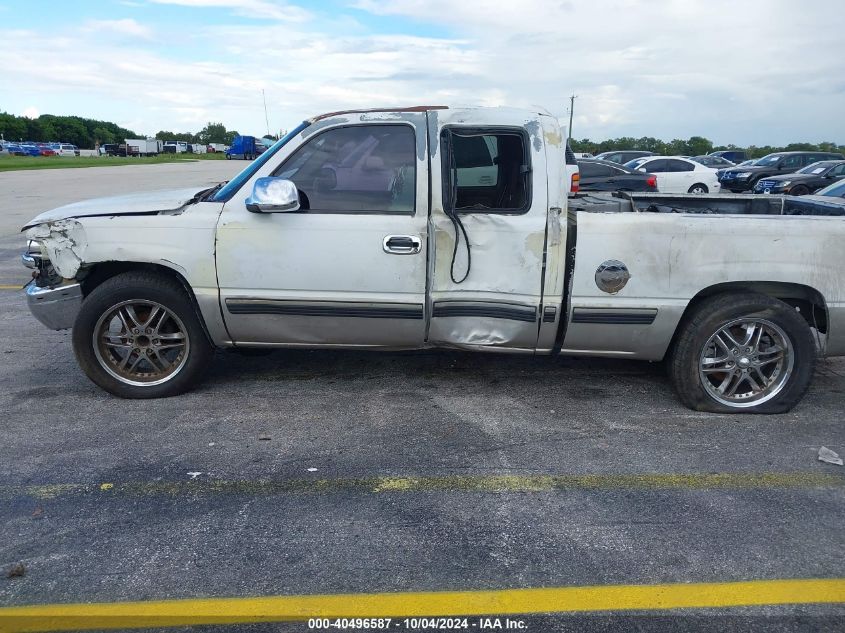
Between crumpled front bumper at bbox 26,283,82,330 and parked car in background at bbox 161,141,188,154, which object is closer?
crumpled front bumper at bbox 26,283,82,330

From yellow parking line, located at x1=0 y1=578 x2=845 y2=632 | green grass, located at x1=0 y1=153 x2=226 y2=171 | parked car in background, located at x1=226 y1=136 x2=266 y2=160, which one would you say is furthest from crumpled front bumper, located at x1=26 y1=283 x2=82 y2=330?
parked car in background, located at x1=226 y1=136 x2=266 y2=160

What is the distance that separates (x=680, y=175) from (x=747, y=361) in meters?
17.5

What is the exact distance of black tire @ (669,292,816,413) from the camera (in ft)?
13.7

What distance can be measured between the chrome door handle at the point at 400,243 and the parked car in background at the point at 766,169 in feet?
75.2

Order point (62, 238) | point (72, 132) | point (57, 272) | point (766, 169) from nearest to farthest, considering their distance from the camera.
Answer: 1. point (62, 238)
2. point (57, 272)
3. point (766, 169)
4. point (72, 132)

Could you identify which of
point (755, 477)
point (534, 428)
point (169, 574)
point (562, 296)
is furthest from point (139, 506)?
point (755, 477)

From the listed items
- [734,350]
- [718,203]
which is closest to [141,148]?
[718,203]

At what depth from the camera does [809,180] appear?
20250 mm

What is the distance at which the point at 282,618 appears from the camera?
2500mm

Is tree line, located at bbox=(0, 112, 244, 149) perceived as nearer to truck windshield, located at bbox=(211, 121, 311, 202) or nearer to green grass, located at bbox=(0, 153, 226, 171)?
green grass, located at bbox=(0, 153, 226, 171)

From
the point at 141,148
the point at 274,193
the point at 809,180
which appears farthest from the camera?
the point at 141,148

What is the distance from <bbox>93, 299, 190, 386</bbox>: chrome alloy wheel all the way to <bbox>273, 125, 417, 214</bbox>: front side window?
1.21m

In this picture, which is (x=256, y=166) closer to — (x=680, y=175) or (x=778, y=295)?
(x=778, y=295)

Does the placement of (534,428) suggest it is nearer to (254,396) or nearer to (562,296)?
(562,296)
